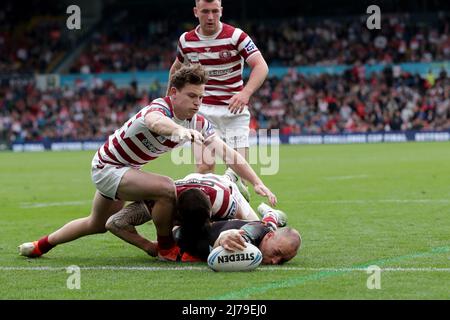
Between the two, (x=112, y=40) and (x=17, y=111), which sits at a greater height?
(x=112, y=40)

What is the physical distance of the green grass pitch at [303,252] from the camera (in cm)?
600

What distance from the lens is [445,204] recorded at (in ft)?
38.6

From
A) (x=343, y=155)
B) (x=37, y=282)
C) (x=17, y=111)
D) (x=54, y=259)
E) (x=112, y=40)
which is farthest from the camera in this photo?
(x=112, y=40)

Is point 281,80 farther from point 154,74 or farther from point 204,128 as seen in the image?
point 204,128

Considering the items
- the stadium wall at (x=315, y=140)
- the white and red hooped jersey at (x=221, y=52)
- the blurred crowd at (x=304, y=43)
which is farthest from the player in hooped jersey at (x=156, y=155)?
the blurred crowd at (x=304, y=43)

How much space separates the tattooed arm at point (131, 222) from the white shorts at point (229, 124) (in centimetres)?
268

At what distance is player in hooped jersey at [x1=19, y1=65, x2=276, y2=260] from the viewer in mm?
7277

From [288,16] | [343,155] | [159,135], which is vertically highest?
[288,16]

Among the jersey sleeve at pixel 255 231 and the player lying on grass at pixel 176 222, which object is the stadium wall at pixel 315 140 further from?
the jersey sleeve at pixel 255 231

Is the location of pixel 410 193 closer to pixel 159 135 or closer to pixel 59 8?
pixel 159 135

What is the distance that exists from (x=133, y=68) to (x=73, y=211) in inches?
1195

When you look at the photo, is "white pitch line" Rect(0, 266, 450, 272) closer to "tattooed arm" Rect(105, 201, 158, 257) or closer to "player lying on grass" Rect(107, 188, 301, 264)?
"player lying on grass" Rect(107, 188, 301, 264)
